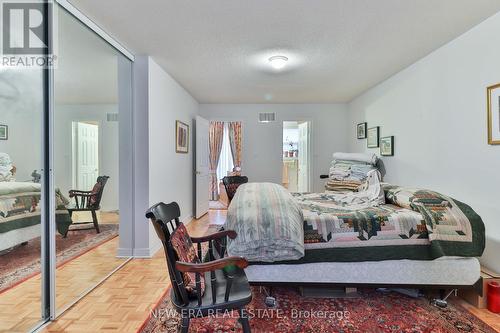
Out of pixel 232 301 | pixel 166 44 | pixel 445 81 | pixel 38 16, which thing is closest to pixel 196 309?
pixel 232 301

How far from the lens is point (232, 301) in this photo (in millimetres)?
1397

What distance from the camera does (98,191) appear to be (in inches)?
111

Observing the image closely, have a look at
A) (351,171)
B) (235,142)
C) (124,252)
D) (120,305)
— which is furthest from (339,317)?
(235,142)

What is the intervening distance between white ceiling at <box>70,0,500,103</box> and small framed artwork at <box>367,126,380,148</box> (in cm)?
91

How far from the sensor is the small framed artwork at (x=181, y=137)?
4.18 meters

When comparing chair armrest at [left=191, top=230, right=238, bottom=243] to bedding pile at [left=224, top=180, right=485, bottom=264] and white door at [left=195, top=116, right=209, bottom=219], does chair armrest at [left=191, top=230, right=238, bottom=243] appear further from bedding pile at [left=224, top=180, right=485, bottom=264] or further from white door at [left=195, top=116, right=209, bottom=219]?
white door at [left=195, top=116, right=209, bottom=219]

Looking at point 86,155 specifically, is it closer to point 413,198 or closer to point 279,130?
point 413,198

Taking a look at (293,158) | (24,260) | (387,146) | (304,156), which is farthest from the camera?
(293,158)

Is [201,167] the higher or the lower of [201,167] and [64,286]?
the higher

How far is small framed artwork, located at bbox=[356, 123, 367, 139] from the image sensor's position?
4.86 metres

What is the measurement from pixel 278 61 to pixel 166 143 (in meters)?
1.92

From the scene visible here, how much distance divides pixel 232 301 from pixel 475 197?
252 centimetres

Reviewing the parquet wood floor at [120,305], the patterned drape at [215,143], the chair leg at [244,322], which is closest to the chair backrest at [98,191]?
the parquet wood floor at [120,305]

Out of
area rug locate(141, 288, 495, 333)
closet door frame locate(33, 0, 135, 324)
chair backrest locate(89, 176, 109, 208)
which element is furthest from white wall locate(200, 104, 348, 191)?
closet door frame locate(33, 0, 135, 324)
